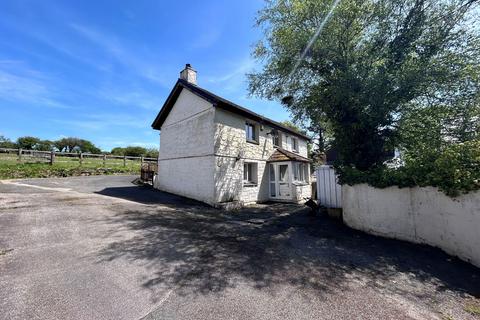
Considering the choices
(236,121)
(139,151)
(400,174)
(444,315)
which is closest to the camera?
(444,315)

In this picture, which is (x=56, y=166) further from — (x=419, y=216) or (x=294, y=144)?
(x=419, y=216)

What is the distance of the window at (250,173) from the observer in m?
15.1

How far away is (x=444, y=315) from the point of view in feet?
11.9

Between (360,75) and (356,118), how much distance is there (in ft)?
5.13

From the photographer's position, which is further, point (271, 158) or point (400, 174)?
point (271, 158)

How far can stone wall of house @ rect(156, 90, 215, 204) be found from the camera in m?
→ 13.1

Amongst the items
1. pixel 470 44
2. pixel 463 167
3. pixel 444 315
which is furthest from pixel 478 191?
pixel 470 44

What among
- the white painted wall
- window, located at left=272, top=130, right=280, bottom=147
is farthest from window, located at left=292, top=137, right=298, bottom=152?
the white painted wall

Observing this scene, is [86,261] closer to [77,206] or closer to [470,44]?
[77,206]

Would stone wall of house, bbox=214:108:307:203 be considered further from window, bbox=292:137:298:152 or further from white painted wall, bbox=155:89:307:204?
window, bbox=292:137:298:152

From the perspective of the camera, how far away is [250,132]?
15.8 m

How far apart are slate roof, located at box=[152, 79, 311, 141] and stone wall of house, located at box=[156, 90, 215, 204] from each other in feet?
1.36

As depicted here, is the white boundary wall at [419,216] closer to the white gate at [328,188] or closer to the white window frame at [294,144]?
the white gate at [328,188]

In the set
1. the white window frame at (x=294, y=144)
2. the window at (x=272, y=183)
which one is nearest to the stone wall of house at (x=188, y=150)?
the window at (x=272, y=183)
